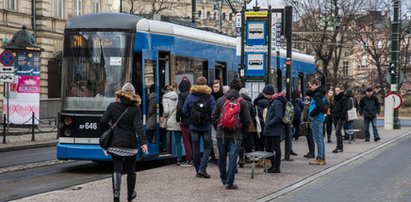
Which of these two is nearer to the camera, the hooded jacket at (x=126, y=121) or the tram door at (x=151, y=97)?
the hooded jacket at (x=126, y=121)

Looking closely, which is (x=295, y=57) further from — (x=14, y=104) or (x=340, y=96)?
(x=14, y=104)

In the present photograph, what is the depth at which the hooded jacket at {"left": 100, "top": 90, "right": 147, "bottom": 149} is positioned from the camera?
974cm

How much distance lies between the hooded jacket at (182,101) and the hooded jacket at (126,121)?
159 inches

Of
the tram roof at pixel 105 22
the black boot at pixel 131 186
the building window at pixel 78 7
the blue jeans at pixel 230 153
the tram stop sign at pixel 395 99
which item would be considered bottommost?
the black boot at pixel 131 186

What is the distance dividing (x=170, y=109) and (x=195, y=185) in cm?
312

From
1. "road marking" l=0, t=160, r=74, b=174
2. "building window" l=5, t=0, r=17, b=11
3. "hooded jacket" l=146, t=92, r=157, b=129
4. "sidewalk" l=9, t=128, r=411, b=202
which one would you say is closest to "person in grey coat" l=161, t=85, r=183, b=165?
"hooded jacket" l=146, t=92, r=157, b=129

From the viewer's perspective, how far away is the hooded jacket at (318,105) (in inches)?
613

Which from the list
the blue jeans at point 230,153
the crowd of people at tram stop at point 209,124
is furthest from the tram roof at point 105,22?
the blue jeans at point 230,153

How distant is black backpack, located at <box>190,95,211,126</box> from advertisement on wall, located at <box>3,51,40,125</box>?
16.4 meters

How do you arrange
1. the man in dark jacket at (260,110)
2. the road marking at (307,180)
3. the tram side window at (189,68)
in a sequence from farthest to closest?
the tram side window at (189,68)
the man in dark jacket at (260,110)
the road marking at (307,180)

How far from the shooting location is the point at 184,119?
48.2 ft

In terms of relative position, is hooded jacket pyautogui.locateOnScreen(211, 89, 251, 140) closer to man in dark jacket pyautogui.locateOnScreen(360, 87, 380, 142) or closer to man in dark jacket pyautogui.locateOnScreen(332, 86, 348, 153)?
man in dark jacket pyautogui.locateOnScreen(332, 86, 348, 153)

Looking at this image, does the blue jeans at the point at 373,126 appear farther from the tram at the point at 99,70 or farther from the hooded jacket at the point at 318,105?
the tram at the point at 99,70

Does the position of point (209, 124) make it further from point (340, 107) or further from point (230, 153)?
point (340, 107)
